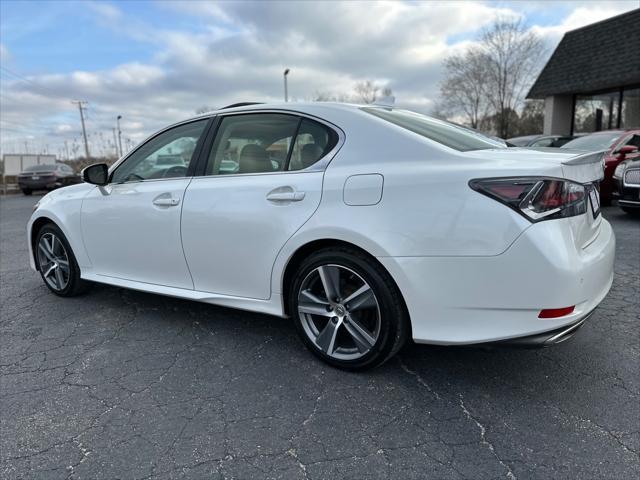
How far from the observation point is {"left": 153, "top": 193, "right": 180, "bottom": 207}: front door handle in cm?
328

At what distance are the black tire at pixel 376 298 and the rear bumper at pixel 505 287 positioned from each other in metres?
0.08

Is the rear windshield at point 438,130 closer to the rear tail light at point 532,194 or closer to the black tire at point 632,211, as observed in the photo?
the rear tail light at point 532,194

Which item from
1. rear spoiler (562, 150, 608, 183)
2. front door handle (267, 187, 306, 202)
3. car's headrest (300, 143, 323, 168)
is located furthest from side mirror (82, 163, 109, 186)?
rear spoiler (562, 150, 608, 183)

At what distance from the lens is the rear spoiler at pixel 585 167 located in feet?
7.54

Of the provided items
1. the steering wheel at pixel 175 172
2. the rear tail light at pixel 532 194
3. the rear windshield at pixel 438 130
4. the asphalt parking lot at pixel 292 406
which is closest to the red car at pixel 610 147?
the asphalt parking lot at pixel 292 406

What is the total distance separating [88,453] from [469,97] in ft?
111

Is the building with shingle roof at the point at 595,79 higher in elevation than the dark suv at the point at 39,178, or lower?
higher

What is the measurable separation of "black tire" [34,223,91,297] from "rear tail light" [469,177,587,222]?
3481 mm

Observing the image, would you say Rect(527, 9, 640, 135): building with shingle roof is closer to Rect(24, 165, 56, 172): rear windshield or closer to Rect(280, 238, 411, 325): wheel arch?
Rect(280, 238, 411, 325): wheel arch

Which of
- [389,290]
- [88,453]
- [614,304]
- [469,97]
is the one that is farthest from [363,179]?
[469,97]

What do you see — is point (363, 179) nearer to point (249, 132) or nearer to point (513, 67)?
point (249, 132)

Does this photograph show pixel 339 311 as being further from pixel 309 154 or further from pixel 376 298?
pixel 309 154

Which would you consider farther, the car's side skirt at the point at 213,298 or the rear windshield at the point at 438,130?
the car's side skirt at the point at 213,298

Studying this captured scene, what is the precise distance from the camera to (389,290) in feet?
8.31
